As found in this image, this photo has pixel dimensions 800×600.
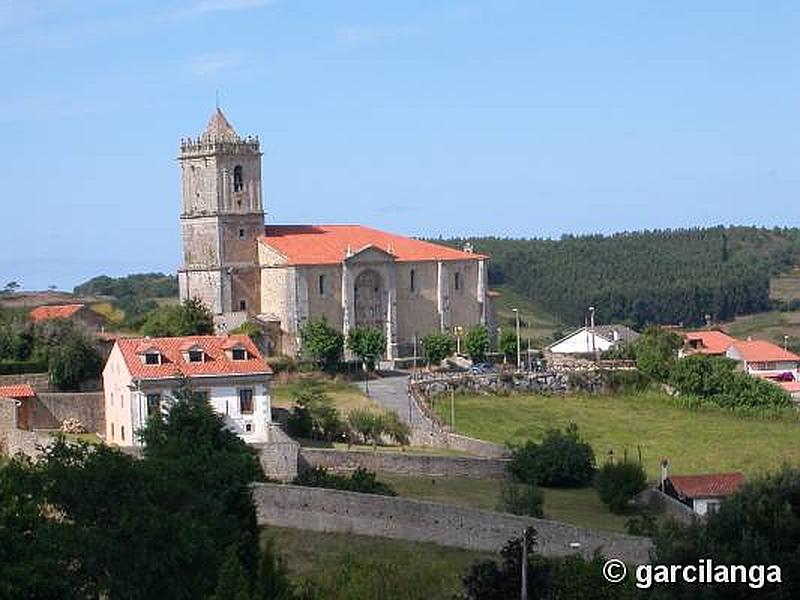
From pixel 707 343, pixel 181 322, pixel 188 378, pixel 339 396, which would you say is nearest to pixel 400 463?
pixel 188 378

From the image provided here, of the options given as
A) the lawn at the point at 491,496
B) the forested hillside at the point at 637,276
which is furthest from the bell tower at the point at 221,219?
the forested hillside at the point at 637,276

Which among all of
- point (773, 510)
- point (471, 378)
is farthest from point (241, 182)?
point (773, 510)

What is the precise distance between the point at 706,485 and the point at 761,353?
37806 millimetres

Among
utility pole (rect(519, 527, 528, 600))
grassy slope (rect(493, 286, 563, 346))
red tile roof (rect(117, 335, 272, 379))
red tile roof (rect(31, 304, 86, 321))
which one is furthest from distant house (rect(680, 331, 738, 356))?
utility pole (rect(519, 527, 528, 600))

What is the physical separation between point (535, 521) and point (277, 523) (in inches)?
243

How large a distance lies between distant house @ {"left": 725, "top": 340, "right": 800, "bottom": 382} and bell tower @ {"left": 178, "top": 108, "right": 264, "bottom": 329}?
20918mm

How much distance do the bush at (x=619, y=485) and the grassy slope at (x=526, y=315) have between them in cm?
6590

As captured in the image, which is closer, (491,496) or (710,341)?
(491,496)

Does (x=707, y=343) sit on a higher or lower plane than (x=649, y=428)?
higher

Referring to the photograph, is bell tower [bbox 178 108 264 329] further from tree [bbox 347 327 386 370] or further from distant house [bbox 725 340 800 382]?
distant house [bbox 725 340 800 382]

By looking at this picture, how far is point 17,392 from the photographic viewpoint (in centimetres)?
5275

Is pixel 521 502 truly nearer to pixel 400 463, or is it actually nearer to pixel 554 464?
pixel 400 463

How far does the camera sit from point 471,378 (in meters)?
66.9

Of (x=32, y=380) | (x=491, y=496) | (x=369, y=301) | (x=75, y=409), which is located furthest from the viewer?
(x=369, y=301)
